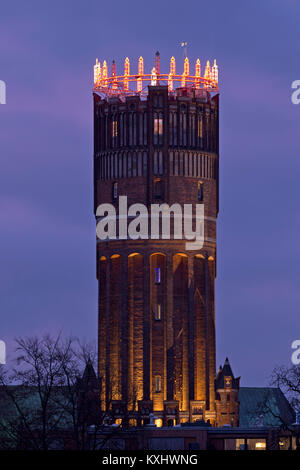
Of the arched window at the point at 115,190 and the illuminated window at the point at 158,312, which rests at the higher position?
the arched window at the point at 115,190

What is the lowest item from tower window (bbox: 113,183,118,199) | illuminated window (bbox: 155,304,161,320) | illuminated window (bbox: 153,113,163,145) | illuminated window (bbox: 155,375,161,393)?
illuminated window (bbox: 155,375,161,393)

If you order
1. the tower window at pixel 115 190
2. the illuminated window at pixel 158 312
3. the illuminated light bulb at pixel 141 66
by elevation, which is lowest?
the illuminated window at pixel 158 312

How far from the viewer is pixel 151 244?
197375 millimetres

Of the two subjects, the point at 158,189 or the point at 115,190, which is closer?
the point at 158,189

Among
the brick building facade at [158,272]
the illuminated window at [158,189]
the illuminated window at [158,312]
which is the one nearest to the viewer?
the brick building facade at [158,272]

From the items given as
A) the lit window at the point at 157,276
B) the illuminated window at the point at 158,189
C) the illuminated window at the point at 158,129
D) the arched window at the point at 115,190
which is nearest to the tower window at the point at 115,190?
the arched window at the point at 115,190

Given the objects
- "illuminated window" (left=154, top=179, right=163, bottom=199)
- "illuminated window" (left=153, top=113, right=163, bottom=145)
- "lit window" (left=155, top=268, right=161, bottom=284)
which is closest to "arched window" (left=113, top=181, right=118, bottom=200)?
"illuminated window" (left=154, top=179, right=163, bottom=199)

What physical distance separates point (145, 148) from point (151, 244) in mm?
10186

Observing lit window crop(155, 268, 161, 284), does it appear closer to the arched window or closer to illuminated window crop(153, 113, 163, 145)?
the arched window

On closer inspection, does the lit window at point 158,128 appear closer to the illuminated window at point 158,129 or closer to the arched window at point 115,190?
the illuminated window at point 158,129

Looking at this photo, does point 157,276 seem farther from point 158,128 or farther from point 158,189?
point 158,128

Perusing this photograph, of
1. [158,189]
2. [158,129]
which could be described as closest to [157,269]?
[158,189]

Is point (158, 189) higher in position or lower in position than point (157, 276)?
higher
